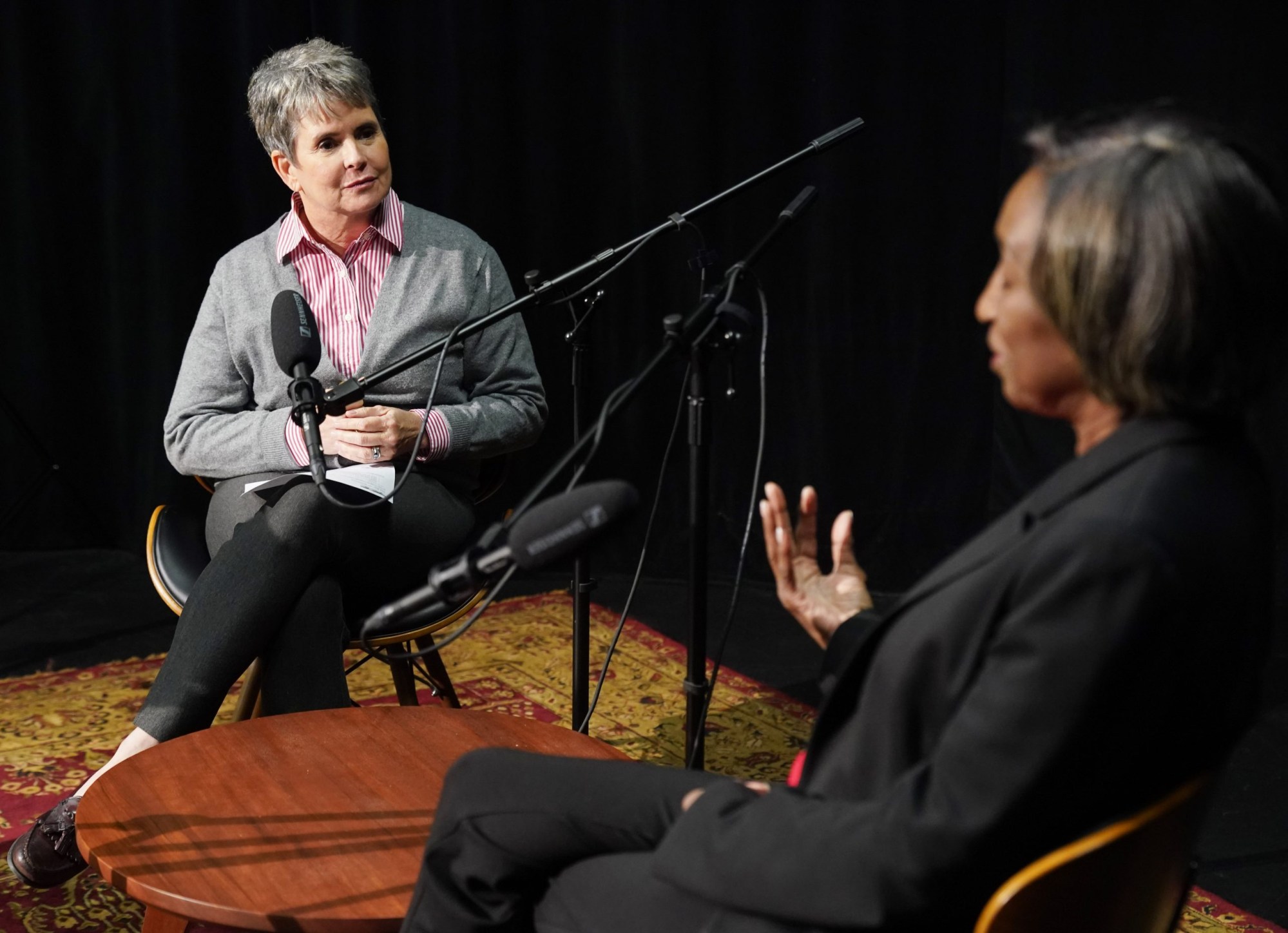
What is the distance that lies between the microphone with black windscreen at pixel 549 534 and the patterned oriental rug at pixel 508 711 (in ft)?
4.05

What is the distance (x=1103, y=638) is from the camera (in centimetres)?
85

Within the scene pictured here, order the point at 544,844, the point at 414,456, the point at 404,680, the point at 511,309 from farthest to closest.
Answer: the point at 404,680 → the point at 414,456 → the point at 511,309 → the point at 544,844

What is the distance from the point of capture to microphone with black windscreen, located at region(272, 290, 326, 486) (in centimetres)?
170

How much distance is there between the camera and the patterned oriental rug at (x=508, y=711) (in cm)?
217

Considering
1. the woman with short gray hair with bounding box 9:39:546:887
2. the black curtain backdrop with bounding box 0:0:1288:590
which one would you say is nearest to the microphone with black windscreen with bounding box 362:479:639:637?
the woman with short gray hair with bounding box 9:39:546:887

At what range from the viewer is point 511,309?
1850 millimetres

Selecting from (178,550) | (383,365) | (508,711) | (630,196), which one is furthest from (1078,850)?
(630,196)

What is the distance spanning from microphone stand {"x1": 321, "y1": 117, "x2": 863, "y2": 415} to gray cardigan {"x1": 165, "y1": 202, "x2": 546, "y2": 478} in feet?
1.62

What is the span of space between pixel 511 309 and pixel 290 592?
0.62 meters

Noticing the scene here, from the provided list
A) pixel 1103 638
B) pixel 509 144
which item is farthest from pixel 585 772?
pixel 509 144

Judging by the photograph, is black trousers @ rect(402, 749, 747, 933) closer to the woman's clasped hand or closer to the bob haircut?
the bob haircut

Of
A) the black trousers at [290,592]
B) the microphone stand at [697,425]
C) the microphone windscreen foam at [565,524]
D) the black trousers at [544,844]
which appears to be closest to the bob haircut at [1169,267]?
the microphone windscreen foam at [565,524]

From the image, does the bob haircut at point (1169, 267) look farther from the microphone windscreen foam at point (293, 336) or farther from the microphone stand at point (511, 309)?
the microphone windscreen foam at point (293, 336)

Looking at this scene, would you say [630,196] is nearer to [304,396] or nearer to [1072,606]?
[304,396]
